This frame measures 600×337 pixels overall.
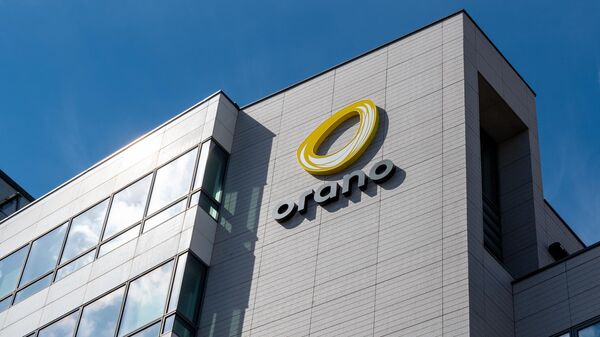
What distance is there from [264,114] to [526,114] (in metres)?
9.08

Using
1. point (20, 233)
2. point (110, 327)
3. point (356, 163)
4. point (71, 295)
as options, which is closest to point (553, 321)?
point (356, 163)

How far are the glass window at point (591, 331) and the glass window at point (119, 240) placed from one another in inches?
601

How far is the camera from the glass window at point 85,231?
36.7 metres

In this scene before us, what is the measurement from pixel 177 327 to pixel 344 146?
765cm

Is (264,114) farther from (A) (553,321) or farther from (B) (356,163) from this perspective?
(A) (553,321)

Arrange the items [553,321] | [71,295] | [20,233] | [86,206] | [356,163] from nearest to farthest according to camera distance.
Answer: [553,321], [356,163], [71,295], [86,206], [20,233]

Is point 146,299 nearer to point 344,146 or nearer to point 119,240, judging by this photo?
point 119,240

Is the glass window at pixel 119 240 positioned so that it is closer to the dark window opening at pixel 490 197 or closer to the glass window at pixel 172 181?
the glass window at pixel 172 181

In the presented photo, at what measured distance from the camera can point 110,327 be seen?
3253cm

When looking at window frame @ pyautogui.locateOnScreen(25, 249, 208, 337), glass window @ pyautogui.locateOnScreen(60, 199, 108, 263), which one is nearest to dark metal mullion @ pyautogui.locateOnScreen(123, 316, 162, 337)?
window frame @ pyautogui.locateOnScreen(25, 249, 208, 337)

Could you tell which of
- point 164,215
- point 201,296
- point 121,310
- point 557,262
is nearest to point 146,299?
point 121,310

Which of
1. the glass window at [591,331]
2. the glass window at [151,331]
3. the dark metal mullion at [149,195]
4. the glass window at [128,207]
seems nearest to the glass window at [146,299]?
the glass window at [151,331]

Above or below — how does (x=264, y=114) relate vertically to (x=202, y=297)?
above

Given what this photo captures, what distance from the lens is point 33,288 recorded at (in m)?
37.7
